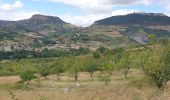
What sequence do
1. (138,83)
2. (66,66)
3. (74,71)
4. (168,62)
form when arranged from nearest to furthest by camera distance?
(168,62), (138,83), (74,71), (66,66)

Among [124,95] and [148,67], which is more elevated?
[148,67]

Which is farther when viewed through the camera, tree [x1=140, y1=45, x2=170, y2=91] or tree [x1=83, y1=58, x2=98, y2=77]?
tree [x1=83, y1=58, x2=98, y2=77]

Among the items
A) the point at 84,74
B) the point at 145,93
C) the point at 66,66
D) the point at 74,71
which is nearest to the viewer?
the point at 145,93

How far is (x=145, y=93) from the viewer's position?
166 ft

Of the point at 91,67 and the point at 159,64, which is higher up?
the point at 159,64

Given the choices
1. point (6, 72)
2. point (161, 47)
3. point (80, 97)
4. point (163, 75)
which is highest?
point (161, 47)

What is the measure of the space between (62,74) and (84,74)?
32.4 feet

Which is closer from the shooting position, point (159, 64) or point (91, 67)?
point (159, 64)

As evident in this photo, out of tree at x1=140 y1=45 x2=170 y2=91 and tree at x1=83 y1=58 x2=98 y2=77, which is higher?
tree at x1=140 y1=45 x2=170 y2=91

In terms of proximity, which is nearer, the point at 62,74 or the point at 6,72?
the point at 62,74

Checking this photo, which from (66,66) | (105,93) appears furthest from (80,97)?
→ (66,66)

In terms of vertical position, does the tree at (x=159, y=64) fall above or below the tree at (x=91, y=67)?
above

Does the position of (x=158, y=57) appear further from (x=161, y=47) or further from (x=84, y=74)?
(x=84, y=74)

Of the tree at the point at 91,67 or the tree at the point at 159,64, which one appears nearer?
the tree at the point at 159,64
